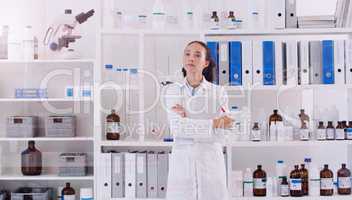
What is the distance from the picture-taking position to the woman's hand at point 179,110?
2460 mm

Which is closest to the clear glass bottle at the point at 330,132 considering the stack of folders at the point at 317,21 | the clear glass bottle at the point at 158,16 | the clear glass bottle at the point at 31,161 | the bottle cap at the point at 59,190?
the stack of folders at the point at 317,21

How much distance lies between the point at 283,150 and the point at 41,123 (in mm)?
1593

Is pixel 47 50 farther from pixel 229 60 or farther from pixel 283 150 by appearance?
pixel 283 150

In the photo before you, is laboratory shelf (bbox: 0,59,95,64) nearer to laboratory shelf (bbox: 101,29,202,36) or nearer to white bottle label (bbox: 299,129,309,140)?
laboratory shelf (bbox: 101,29,202,36)

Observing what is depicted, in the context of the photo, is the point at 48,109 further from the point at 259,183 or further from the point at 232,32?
the point at 259,183

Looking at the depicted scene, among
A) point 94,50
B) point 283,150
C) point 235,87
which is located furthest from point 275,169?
point 94,50

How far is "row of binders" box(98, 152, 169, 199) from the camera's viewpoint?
285 centimetres

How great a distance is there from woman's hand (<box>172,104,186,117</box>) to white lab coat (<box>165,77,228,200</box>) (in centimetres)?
2

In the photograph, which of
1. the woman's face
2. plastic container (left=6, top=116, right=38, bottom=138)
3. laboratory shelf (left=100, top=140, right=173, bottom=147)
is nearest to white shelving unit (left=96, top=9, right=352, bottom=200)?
laboratory shelf (left=100, top=140, right=173, bottom=147)

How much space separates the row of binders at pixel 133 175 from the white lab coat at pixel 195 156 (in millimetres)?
341

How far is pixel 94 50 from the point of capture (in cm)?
316

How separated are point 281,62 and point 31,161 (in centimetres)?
172

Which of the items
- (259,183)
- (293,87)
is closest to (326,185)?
(259,183)

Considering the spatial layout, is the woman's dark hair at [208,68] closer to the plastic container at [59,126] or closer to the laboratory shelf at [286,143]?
the laboratory shelf at [286,143]
